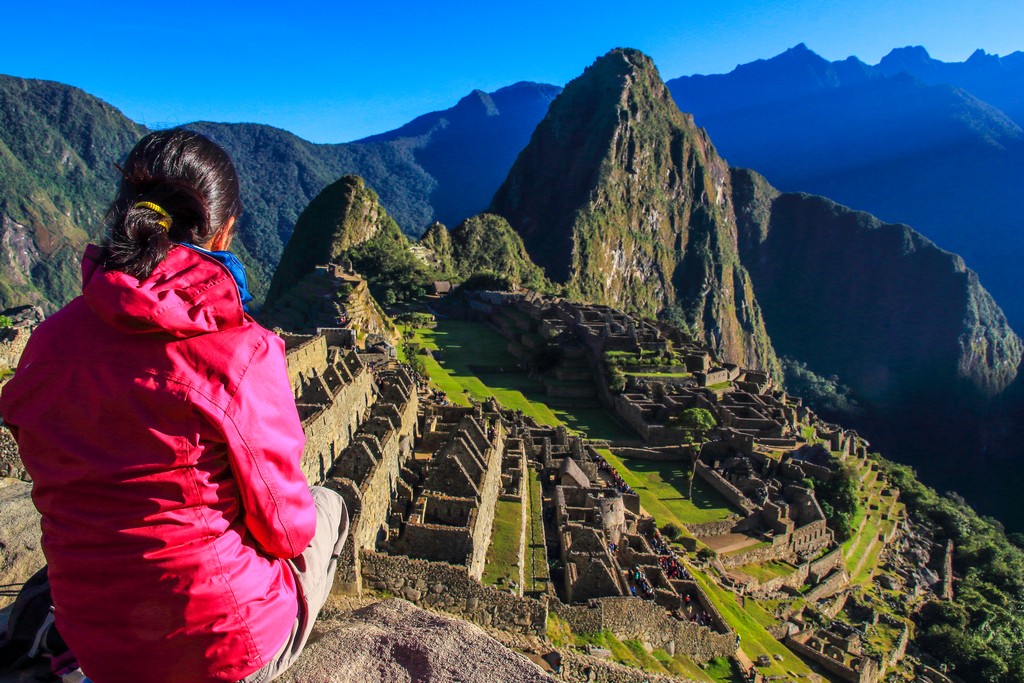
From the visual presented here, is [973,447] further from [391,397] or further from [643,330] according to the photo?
[391,397]

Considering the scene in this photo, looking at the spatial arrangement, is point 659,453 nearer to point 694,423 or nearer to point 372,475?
point 694,423

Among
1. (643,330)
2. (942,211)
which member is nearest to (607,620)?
(643,330)

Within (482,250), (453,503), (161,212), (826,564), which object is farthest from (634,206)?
(161,212)

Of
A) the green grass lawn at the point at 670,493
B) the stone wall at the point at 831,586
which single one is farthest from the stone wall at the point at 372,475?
the stone wall at the point at 831,586

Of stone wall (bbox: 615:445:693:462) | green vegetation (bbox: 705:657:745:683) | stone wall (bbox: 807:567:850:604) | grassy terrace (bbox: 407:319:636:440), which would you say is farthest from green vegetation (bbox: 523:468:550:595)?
stone wall (bbox: 615:445:693:462)

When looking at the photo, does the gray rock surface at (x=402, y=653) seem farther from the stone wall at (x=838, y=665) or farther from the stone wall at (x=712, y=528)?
the stone wall at (x=712, y=528)

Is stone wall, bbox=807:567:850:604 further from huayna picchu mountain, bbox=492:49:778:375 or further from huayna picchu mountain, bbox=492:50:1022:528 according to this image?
huayna picchu mountain, bbox=492:49:778:375
